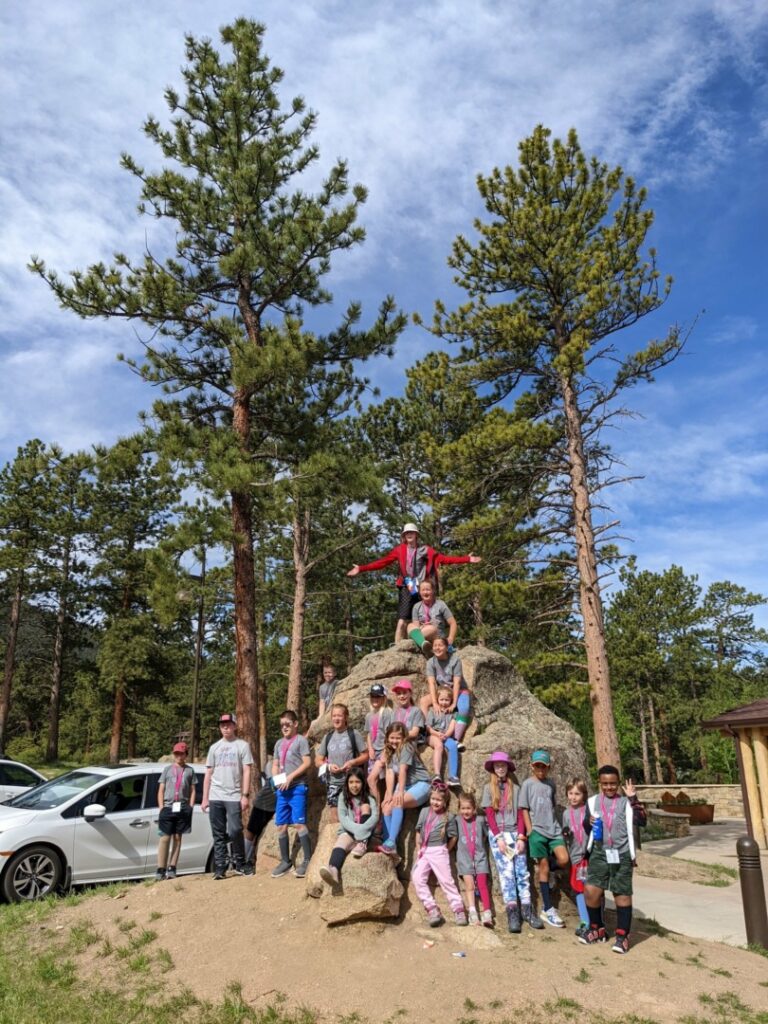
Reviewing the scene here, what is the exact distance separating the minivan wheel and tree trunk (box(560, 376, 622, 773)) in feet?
33.9

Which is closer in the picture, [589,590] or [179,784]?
[179,784]

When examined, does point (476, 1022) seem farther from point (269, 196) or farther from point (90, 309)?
point (269, 196)

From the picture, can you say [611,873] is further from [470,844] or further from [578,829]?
[470,844]

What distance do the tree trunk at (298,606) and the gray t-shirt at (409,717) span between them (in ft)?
45.2

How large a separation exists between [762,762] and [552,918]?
413 inches

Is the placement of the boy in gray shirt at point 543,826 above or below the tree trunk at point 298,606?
below

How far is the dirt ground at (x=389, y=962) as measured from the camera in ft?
16.9

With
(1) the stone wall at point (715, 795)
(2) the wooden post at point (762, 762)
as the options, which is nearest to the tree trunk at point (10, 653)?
(1) the stone wall at point (715, 795)

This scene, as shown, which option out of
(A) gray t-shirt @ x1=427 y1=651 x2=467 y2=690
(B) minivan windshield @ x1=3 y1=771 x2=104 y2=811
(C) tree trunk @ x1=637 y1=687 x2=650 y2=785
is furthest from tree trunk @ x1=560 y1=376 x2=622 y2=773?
(C) tree trunk @ x1=637 y1=687 x2=650 y2=785

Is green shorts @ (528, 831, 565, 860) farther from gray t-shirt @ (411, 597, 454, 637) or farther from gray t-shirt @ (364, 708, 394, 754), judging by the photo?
gray t-shirt @ (411, 597, 454, 637)

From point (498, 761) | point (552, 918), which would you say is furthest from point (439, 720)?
point (552, 918)

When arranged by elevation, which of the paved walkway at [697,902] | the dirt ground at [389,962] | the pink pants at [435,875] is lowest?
the paved walkway at [697,902]

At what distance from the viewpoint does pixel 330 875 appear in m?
6.20

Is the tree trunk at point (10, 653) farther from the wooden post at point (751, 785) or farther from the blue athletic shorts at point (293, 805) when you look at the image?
the wooden post at point (751, 785)
